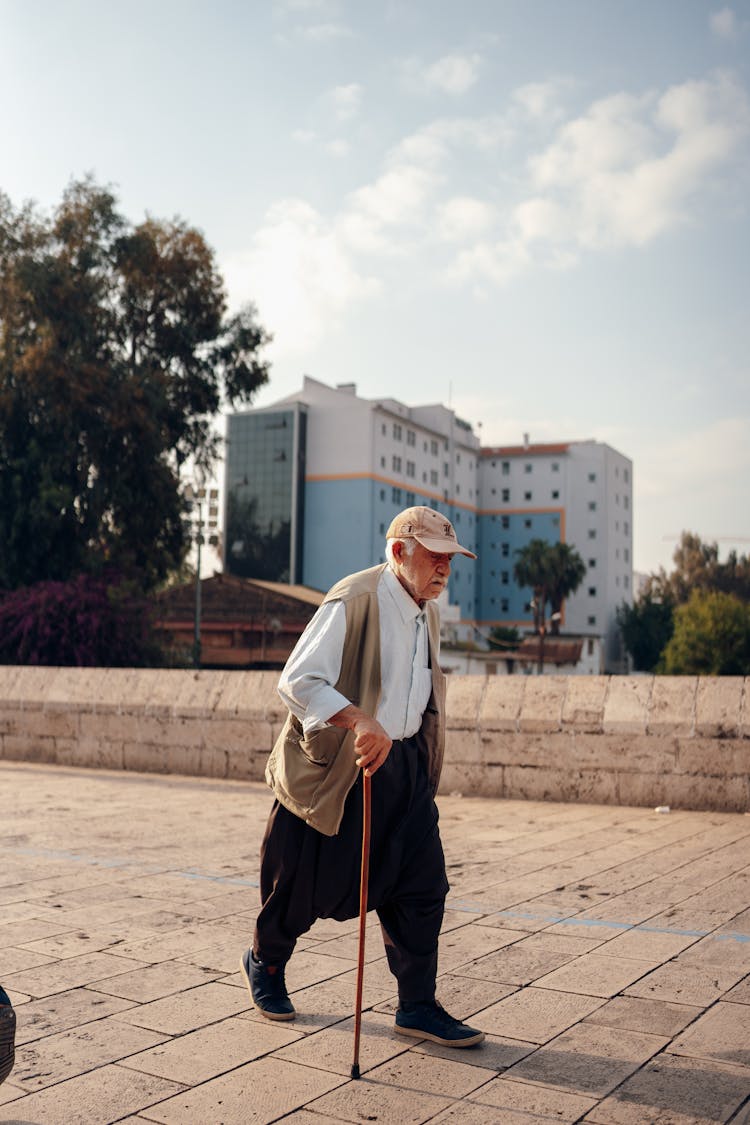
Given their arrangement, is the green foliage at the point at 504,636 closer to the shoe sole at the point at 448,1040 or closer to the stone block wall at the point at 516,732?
the stone block wall at the point at 516,732

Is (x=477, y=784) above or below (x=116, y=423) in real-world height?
below

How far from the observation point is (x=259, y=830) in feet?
26.5

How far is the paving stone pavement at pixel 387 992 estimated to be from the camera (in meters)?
3.07

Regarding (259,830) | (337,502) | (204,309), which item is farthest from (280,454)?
(259,830)

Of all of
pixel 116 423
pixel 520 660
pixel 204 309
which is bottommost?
pixel 520 660

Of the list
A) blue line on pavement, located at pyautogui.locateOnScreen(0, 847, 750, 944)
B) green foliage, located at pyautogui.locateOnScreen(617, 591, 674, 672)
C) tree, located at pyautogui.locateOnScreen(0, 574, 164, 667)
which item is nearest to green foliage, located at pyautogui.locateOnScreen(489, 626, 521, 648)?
green foliage, located at pyautogui.locateOnScreen(617, 591, 674, 672)

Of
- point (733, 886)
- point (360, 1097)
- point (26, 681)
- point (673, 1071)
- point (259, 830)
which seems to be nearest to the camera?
point (360, 1097)

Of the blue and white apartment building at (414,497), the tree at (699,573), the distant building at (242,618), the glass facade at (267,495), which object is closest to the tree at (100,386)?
the distant building at (242,618)

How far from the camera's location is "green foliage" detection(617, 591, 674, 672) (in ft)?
314

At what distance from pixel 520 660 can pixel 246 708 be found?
68.0 metres

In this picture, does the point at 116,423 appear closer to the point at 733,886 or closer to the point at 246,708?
the point at 246,708

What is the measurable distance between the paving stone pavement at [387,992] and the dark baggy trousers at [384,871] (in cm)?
30

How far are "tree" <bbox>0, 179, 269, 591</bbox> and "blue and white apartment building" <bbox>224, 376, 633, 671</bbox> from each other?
38352 millimetres

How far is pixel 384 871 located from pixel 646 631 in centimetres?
9593
